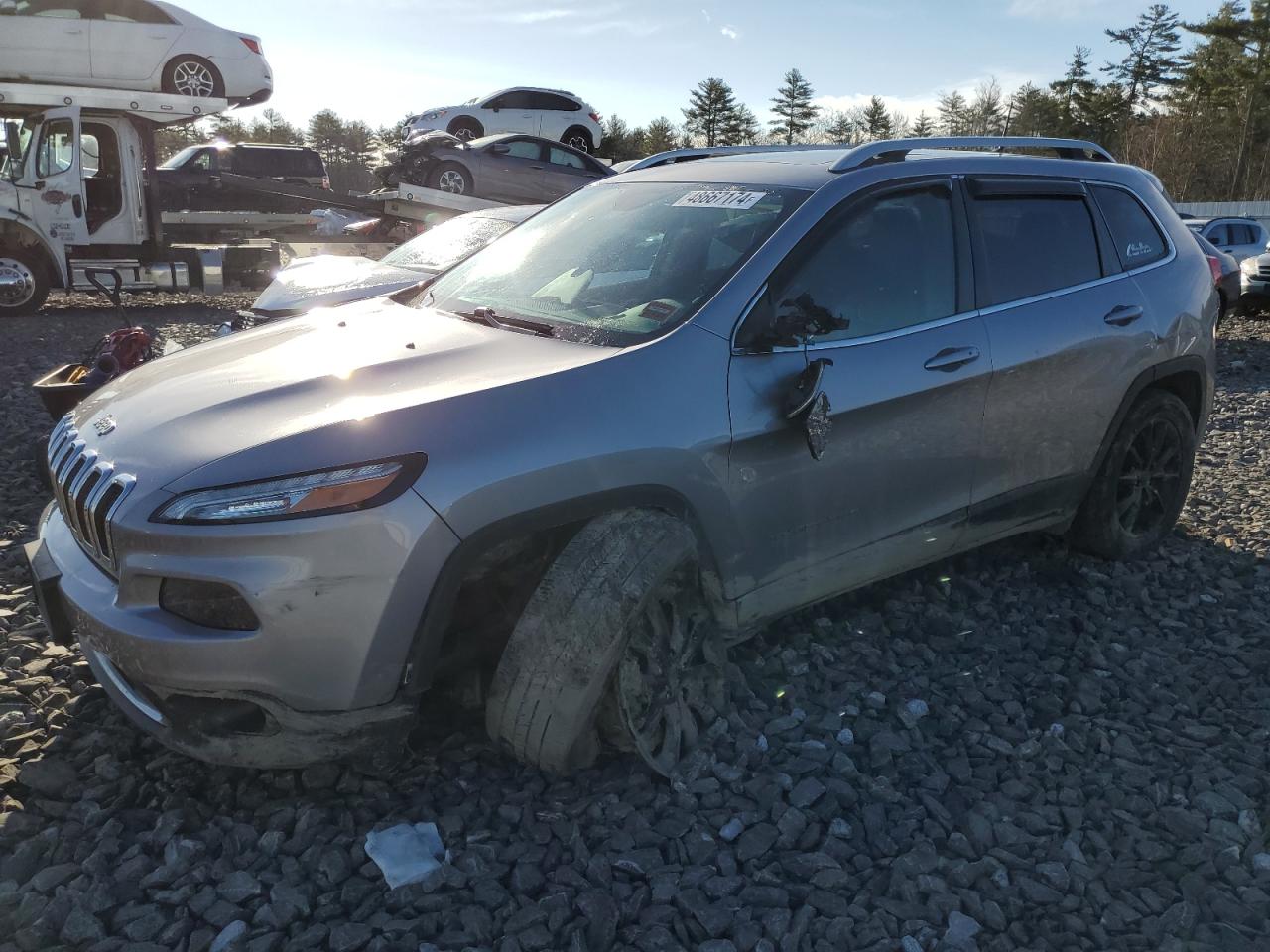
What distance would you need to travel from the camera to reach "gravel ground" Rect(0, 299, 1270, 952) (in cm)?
227

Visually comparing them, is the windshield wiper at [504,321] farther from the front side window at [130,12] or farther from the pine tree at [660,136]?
the pine tree at [660,136]

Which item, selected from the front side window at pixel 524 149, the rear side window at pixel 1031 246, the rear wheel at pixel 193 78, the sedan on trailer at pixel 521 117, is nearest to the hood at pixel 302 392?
the rear side window at pixel 1031 246

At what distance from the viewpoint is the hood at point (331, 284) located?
23.7 feet

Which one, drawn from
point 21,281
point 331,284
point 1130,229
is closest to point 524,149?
point 21,281

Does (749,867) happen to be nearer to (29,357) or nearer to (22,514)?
(22,514)

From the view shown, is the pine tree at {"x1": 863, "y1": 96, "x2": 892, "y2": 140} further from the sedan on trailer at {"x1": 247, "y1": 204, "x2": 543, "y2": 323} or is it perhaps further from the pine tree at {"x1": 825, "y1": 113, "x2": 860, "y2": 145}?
the sedan on trailer at {"x1": 247, "y1": 204, "x2": 543, "y2": 323}

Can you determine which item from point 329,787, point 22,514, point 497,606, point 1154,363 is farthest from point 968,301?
point 22,514

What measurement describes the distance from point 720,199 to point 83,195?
11.7 meters

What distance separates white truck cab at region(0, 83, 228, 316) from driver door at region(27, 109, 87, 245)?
11 mm

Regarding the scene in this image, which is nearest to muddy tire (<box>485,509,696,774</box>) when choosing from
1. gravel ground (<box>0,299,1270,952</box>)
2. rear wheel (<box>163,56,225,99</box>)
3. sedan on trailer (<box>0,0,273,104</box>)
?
gravel ground (<box>0,299,1270,952</box>)

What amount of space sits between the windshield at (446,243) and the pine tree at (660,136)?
157ft

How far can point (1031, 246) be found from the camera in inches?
149

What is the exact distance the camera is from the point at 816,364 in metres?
2.83

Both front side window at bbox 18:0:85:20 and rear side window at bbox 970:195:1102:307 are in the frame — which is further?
front side window at bbox 18:0:85:20
